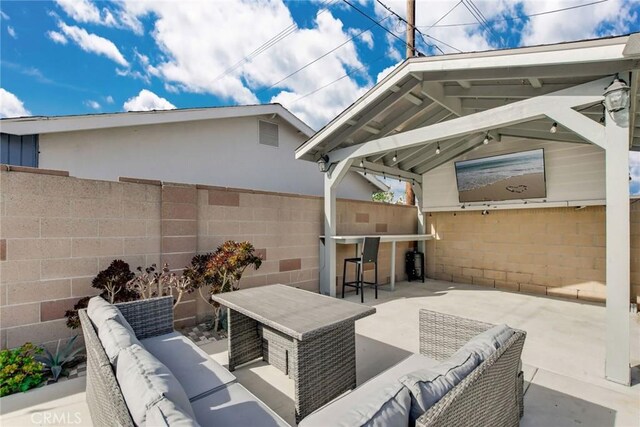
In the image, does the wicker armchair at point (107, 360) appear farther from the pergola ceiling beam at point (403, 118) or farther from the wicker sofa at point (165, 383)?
the pergola ceiling beam at point (403, 118)

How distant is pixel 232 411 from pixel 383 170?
6.34 m

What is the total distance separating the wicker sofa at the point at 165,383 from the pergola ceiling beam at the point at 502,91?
4930 mm

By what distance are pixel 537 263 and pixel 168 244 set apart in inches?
294

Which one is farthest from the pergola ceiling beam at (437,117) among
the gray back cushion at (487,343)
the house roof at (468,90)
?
the gray back cushion at (487,343)

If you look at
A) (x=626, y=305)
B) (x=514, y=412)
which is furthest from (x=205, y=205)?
(x=626, y=305)

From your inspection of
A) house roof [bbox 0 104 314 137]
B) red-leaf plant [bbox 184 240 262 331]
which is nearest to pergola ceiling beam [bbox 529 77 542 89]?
red-leaf plant [bbox 184 240 262 331]

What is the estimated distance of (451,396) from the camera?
1.21 meters

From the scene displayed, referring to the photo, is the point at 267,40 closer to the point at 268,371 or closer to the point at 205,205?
the point at 205,205

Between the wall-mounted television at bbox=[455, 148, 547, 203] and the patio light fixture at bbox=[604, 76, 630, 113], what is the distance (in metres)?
3.34

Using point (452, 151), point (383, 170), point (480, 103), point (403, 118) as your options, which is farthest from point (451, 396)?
point (452, 151)

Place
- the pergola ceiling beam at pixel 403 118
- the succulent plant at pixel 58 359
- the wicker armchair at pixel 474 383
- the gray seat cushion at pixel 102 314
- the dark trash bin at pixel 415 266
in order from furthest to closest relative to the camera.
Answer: the dark trash bin at pixel 415 266, the pergola ceiling beam at pixel 403 118, the succulent plant at pixel 58 359, the gray seat cushion at pixel 102 314, the wicker armchair at pixel 474 383

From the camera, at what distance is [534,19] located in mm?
7430

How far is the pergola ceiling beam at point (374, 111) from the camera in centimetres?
450

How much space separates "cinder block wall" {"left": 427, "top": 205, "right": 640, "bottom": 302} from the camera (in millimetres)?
5797
